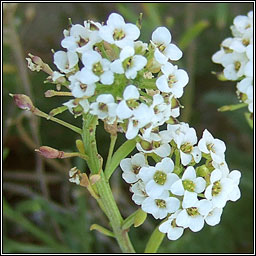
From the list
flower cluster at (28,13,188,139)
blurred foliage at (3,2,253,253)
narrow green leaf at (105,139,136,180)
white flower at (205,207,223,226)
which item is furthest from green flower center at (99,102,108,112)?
blurred foliage at (3,2,253,253)

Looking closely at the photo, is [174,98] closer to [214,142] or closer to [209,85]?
[214,142]

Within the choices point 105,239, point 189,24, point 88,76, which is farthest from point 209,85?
point 88,76

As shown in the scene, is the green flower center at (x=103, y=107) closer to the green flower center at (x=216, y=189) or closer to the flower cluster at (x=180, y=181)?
the flower cluster at (x=180, y=181)

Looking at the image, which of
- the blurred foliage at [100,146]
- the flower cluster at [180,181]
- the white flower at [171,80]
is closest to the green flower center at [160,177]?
the flower cluster at [180,181]

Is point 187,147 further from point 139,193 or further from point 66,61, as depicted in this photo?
point 66,61

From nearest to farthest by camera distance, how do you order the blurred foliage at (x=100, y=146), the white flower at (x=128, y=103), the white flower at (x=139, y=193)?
the white flower at (x=128, y=103), the white flower at (x=139, y=193), the blurred foliage at (x=100, y=146)

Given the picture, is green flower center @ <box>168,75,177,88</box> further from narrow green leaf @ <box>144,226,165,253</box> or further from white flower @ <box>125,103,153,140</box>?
narrow green leaf @ <box>144,226,165,253</box>

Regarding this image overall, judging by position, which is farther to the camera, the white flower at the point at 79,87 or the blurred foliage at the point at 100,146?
the blurred foliage at the point at 100,146
